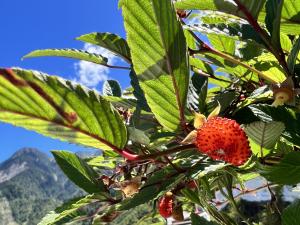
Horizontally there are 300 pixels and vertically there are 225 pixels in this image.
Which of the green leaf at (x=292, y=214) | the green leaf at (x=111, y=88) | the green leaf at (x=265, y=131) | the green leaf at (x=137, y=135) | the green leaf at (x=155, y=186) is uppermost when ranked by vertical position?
the green leaf at (x=111, y=88)

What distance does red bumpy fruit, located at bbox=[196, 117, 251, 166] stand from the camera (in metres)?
0.94

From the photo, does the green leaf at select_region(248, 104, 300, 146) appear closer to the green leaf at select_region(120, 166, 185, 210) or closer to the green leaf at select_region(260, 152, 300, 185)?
the green leaf at select_region(260, 152, 300, 185)

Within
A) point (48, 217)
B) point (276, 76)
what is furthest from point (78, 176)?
point (276, 76)

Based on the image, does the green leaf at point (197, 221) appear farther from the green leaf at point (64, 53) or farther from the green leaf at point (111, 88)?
the green leaf at point (111, 88)

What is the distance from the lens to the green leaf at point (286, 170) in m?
1.08

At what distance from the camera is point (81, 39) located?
60.1 inches

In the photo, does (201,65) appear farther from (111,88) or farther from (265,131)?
(265,131)

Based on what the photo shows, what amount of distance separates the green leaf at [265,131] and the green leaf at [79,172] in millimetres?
568

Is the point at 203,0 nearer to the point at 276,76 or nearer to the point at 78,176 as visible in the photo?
the point at 276,76

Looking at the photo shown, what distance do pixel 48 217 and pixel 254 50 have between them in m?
0.93

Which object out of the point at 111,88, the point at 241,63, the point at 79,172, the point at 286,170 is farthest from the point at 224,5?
the point at 111,88

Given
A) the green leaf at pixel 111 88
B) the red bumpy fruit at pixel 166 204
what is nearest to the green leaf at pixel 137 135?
the red bumpy fruit at pixel 166 204

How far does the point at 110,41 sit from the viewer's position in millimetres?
1545

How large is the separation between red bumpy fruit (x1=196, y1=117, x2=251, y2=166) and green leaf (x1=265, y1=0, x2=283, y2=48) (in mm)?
298
